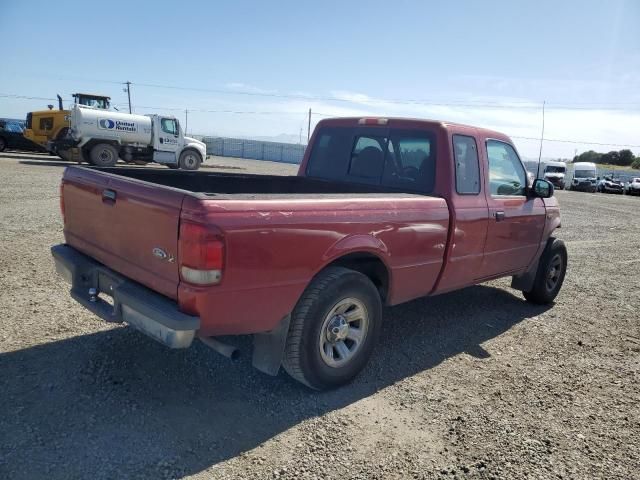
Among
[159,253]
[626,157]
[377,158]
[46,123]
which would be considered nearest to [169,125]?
[46,123]

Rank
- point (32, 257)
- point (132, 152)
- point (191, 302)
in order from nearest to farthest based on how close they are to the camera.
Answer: point (191, 302)
point (32, 257)
point (132, 152)

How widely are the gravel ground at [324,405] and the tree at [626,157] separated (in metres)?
89.5

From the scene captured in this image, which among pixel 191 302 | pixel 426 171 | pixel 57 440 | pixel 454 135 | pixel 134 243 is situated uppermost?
pixel 454 135

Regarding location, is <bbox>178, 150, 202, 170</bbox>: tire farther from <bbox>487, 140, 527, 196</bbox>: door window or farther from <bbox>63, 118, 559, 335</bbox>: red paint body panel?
<bbox>63, 118, 559, 335</bbox>: red paint body panel

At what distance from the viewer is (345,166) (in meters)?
5.20

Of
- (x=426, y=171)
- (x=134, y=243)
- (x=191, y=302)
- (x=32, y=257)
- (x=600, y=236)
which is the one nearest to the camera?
(x=191, y=302)

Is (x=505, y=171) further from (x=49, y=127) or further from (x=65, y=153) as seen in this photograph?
(x=49, y=127)

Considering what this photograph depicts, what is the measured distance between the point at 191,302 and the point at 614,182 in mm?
46836

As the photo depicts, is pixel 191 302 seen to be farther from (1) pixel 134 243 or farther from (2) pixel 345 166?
(2) pixel 345 166

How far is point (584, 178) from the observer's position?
41125mm

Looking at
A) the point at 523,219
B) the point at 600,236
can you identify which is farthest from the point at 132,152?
the point at 523,219

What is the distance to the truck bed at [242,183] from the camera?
14.9 feet

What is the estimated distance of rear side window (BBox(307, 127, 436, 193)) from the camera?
4.52 metres

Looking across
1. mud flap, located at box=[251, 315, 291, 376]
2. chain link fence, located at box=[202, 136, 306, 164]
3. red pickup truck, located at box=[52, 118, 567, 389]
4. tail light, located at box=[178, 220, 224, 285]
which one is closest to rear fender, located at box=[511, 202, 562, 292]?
red pickup truck, located at box=[52, 118, 567, 389]
